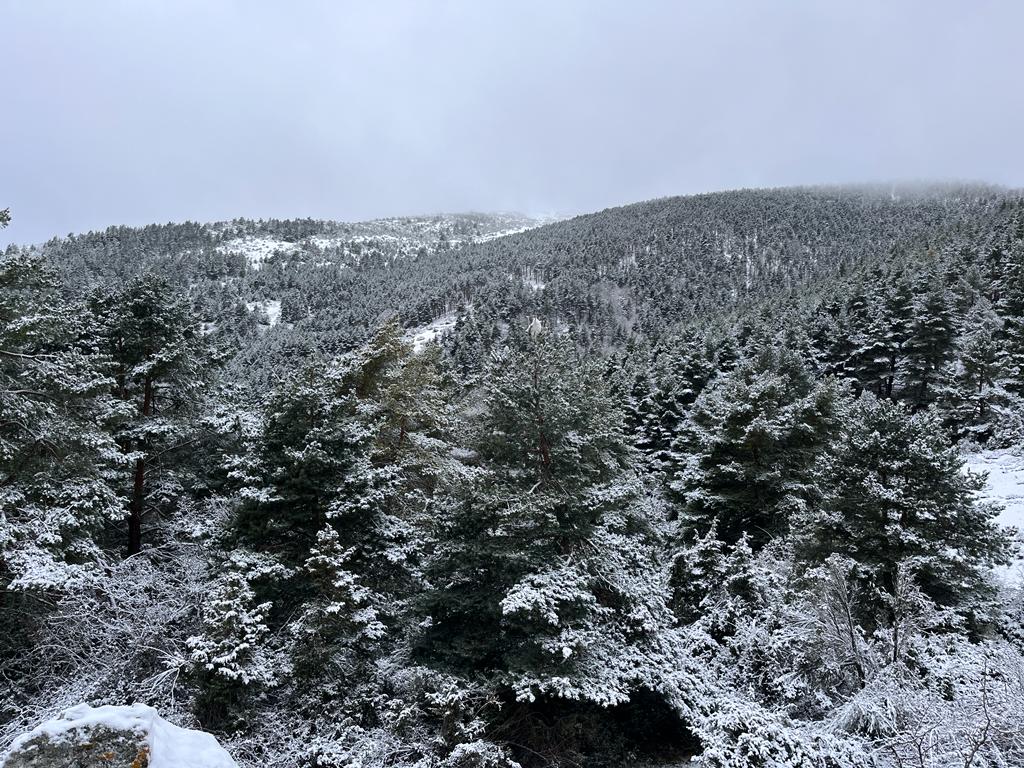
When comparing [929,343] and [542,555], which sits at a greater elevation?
[929,343]

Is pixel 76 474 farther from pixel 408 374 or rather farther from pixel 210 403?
pixel 408 374

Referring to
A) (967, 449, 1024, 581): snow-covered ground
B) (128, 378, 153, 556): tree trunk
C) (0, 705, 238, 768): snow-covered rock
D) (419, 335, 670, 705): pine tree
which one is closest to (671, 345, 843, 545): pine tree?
(967, 449, 1024, 581): snow-covered ground

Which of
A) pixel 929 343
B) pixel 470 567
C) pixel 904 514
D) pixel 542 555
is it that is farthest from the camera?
pixel 929 343

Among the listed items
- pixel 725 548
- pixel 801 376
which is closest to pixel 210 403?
pixel 725 548

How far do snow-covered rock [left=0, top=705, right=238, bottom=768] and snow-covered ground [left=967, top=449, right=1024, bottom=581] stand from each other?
18349 millimetres

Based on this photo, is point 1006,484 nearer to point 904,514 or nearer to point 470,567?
point 904,514

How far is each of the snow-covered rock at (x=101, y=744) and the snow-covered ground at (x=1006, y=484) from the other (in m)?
18.3

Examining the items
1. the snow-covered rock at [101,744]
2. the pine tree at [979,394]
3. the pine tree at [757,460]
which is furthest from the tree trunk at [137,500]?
the pine tree at [979,394]

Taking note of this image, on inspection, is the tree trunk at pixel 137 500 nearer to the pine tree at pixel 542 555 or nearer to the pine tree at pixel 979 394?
the pine tree at pixel 542 555

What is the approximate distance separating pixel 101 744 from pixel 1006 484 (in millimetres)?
28629

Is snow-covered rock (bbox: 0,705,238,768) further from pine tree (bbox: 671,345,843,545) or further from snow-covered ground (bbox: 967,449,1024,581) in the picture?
snow-covered ground (bbox: 967,449,1024,581)

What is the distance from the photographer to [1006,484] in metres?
21.2

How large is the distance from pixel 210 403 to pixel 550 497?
1078 centimetres

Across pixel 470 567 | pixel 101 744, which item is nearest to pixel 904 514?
pixel 470 567
